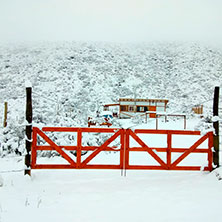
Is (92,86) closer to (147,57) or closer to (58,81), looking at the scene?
(58,81)

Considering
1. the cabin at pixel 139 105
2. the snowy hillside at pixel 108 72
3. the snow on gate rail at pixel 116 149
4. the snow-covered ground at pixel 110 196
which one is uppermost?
the snowy hillside at pixel 108 72

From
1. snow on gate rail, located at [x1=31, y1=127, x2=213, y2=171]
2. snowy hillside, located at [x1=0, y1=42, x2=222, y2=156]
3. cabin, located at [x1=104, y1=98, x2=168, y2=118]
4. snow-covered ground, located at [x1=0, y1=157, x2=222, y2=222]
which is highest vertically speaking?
snowy hillside, located at [x1=0, y1=42, x2=222, y2=156]

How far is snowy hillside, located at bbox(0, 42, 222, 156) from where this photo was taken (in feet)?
116

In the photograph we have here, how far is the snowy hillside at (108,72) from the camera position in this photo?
35.3 meters

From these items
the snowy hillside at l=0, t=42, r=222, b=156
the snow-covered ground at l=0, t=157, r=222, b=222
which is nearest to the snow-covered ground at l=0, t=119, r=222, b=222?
the snow-covered ground at l=0, t=157, r=222, b=222

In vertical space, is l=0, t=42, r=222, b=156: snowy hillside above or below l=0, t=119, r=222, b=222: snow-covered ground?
above

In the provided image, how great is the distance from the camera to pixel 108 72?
4578cm

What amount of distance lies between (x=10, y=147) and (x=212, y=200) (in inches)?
378

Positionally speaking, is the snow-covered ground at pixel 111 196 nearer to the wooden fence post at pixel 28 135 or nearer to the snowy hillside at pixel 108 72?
the wooden fence post at pixel 28 135

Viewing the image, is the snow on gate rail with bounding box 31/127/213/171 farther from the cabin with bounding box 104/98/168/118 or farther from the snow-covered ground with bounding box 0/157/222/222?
the cabin with bounding box 104/98/168/118

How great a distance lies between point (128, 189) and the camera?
5137 mm

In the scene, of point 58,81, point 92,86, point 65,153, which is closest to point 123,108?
point 92,86

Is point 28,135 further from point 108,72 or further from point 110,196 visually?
point 108,72

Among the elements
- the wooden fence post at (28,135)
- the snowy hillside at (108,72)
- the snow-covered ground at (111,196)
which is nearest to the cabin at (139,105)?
the snowy hillside at (108,72)
